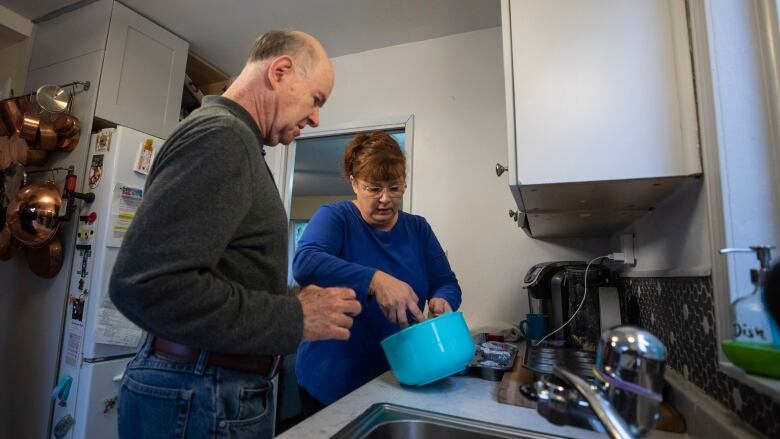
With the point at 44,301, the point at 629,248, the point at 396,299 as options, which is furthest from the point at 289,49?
the point at 44,301

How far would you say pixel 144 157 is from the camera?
6.37 ft

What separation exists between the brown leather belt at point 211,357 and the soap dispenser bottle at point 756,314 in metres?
0.69

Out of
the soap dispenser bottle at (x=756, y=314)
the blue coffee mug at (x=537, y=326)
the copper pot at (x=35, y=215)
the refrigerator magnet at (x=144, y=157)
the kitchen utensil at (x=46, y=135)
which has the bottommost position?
the blue coffee mug at (x=537, y=326)

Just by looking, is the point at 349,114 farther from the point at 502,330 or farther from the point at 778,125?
the point at 778,125

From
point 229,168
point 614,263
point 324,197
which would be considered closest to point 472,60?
point 614,263

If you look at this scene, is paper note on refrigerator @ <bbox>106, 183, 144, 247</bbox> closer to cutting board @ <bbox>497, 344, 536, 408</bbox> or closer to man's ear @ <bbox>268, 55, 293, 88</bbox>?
man's ear @ <bbox>268, 55, 293, 88</bbox>

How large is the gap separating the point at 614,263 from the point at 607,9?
106 cm

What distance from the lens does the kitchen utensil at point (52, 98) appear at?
1.85 metres

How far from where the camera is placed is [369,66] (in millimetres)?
2344

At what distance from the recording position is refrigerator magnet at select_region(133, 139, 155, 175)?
6.29 feet

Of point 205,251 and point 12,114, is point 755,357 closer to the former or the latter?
point 205,251

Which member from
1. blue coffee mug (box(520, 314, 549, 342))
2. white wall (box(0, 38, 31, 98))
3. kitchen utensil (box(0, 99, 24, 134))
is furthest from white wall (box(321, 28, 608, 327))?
white wall (box(0, 38, 31, 98))

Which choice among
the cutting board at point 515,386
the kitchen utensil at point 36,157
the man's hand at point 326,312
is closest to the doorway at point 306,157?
the man's hand at point 326,312

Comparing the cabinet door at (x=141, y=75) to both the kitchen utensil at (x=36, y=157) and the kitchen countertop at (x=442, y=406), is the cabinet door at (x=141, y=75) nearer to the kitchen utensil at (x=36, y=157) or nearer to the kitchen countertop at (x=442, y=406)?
the kitchen utensil at (x=36, y=157)
